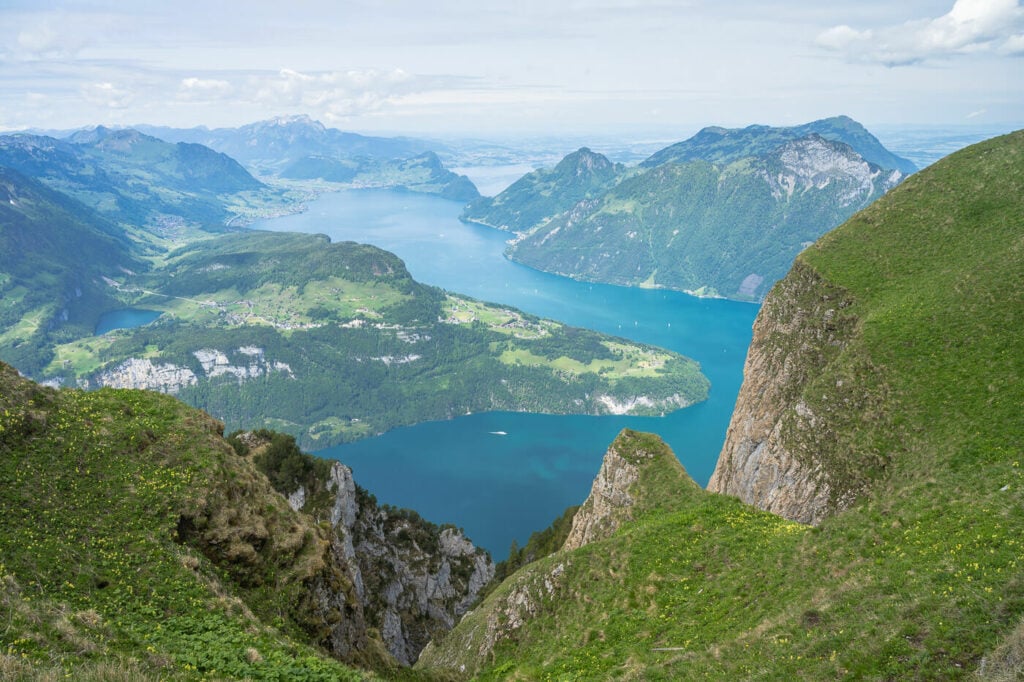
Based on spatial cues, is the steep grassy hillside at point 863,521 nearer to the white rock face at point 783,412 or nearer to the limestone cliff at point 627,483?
the white rock face at point 783,412

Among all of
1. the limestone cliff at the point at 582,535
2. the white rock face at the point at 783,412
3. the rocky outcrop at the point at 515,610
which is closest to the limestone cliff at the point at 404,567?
the limestone cliff at the point at 582,535

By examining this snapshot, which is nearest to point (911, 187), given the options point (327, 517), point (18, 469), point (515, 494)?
point (327, 517)

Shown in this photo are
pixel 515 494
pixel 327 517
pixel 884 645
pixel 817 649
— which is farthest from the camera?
pixel 515 494

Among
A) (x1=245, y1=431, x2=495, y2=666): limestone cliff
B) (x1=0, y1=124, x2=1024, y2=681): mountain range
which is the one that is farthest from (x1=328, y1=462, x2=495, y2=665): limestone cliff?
(x1=0, y1=124, x2=1024, y2=681): mountain range

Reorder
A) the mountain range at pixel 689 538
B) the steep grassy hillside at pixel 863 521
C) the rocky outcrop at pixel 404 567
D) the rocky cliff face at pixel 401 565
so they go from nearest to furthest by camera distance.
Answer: the mountain range at pixel 689 538
the steep grassy hillside at pixel 863 521
the rocky cliff face at pixel 401 565
the rocky outcrop at pixel 404 567

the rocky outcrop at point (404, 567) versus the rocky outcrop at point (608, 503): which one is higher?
the rocky outcrop at point (608, 503)

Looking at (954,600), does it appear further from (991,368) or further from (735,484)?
(735,484)

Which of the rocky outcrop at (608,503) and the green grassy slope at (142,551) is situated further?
the rocky outcrop at (608,503)

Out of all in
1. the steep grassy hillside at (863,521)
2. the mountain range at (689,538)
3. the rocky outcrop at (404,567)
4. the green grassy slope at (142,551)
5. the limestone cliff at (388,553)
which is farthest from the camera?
the rocky outcrop at (404,567)
